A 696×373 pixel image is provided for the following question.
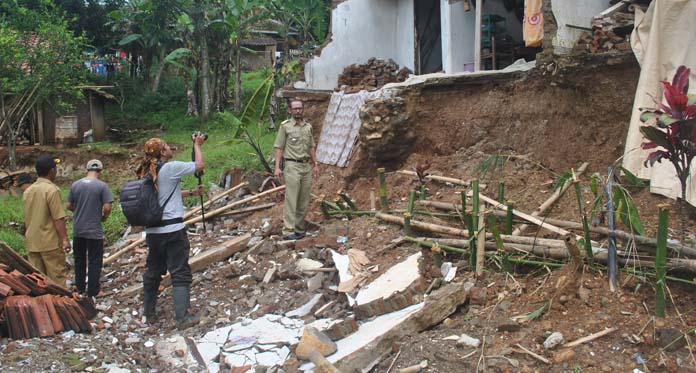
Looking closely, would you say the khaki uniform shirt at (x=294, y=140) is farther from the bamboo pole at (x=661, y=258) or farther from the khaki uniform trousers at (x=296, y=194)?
the bamboo pole at (x=661, y=258)

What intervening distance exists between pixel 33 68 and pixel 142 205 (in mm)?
12534

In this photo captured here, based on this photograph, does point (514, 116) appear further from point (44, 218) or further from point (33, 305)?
point (33, 305)

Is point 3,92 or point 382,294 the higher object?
point 3,92

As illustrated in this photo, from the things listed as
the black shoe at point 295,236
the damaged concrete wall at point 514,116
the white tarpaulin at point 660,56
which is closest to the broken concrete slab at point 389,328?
the black shoe at point 295,236

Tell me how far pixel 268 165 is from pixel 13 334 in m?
7.35

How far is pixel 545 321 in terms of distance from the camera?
4137 mm

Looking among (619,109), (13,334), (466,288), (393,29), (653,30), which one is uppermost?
(393,29)

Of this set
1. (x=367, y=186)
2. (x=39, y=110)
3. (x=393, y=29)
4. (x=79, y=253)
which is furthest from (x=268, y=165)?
(x=39, y=110)

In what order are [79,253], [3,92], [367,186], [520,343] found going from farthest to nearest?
[3,92], [367,186], [79,253], [520,343]

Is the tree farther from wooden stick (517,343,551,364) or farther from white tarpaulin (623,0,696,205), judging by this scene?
wooden stick (517,343,551,364)

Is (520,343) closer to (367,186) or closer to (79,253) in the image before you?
(79,253)

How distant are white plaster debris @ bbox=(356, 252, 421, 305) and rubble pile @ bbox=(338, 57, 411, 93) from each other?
25.8 ft

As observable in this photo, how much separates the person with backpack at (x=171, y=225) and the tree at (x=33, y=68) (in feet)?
37.5

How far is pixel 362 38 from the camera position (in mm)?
13375
